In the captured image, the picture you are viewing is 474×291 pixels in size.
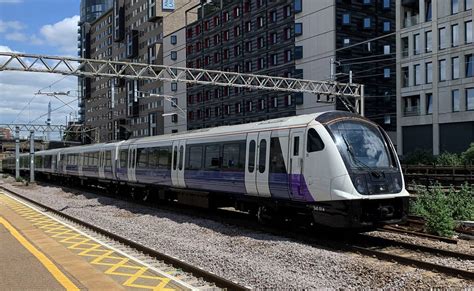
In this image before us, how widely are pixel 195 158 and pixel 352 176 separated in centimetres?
771

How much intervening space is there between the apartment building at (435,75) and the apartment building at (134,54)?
41.7m

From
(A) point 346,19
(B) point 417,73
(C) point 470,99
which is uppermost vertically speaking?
(A) point 346,19

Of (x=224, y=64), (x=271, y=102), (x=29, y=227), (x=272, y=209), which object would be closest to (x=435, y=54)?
(x=271, y=102)

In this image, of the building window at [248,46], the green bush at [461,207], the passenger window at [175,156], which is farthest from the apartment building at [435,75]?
the passenger window at [175,156]

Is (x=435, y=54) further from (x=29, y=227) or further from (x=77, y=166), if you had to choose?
(x=29, y=227)

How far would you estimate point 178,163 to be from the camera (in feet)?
63.1

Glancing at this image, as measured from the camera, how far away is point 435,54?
48719mm

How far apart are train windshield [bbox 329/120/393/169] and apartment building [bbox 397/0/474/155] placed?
36121 mm

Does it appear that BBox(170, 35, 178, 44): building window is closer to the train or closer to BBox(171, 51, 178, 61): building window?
BBox(171, 51, 178, 61): building window

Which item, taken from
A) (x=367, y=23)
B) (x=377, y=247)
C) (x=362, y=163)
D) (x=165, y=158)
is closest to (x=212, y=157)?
(x=165, y=158)

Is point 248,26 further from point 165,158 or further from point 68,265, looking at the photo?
point 68,265

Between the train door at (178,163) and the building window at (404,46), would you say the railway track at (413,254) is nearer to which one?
the train door at (178,163)

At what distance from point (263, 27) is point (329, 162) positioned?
177 ft

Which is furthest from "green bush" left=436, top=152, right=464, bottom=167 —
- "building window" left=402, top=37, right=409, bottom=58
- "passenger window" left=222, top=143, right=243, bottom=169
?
"passenger window" left=222, top=143, right=243, bottom=169
